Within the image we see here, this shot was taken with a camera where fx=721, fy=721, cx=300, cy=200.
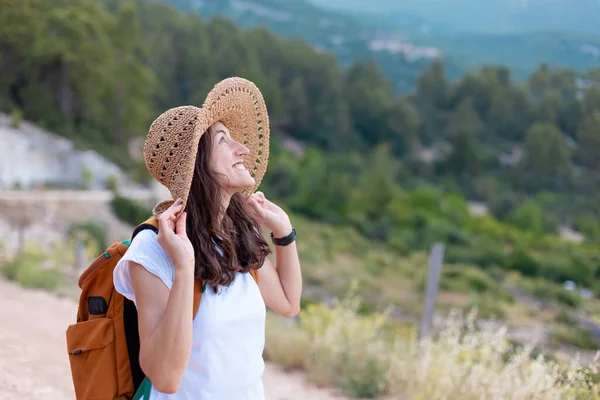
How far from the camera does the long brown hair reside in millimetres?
1782

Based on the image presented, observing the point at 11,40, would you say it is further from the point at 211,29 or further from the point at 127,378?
the point at 127,378

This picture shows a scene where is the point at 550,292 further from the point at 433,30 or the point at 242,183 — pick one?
the point at 433,30

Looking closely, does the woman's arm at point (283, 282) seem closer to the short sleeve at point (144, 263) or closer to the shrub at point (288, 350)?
the short sleeve at point (144, 263)

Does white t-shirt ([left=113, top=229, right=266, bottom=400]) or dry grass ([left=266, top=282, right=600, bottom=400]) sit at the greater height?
white t-shirt ([left=113, top=229, right=266, bottom=400])

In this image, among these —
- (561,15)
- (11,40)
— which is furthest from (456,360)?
(11,40)

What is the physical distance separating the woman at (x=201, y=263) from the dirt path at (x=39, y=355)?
216 cm

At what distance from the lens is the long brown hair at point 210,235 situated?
1.78 m

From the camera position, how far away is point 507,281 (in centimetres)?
2603

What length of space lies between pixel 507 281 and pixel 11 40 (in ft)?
81.5

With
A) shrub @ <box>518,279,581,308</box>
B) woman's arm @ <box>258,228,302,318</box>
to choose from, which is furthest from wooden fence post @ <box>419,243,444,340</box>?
shrub @ <box>518,279,581,308</box>

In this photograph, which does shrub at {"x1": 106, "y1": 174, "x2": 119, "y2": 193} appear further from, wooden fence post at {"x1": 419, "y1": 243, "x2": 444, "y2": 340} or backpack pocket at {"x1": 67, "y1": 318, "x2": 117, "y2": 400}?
backpack pocket at {"x1": 67, "y1": 318, "x2": 117, "y2": 400}

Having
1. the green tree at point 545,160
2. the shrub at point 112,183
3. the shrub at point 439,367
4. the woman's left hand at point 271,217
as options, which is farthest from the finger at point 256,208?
the green tree at point 545,160

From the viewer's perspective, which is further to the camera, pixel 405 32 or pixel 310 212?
pixel 405 32

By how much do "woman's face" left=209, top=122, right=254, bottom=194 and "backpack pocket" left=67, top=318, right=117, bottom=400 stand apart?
0.46m
